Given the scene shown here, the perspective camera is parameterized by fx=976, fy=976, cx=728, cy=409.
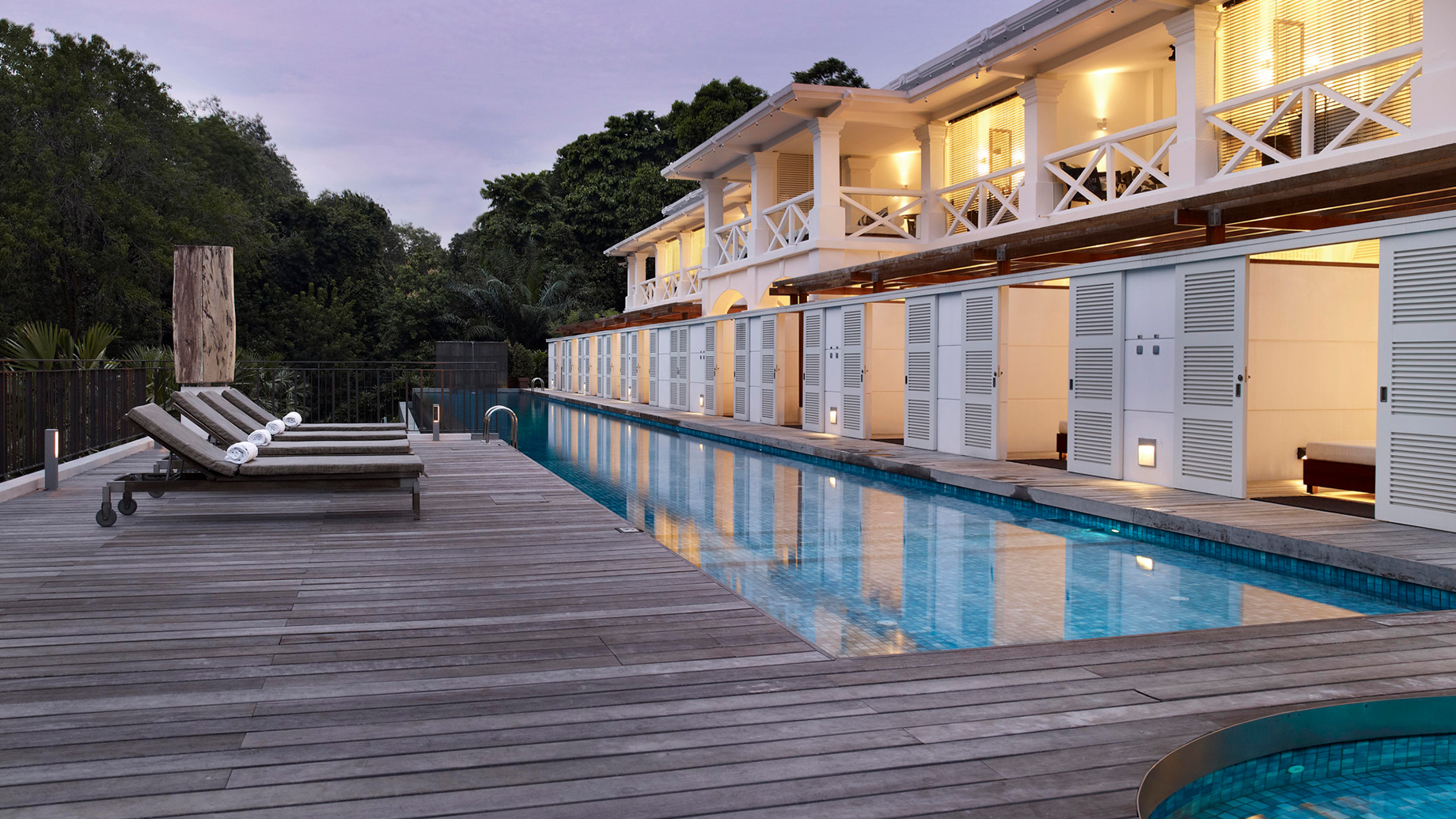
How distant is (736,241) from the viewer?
22.8m

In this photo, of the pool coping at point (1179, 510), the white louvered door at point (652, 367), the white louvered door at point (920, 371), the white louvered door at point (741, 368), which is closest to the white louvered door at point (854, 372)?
the pool coping at point (1179, 510)

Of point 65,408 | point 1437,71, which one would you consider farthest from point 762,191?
point 65,408

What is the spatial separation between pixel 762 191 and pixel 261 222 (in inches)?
844

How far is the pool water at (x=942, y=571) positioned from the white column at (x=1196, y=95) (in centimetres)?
569

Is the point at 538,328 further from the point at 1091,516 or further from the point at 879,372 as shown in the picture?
the point at 1091,516

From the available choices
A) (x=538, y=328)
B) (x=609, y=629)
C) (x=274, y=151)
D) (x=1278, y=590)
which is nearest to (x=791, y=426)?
(x=1278, y=590)

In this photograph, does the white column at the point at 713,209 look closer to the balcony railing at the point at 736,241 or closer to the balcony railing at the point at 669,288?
the balcony railing at the point at 736,241

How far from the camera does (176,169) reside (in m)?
28.2

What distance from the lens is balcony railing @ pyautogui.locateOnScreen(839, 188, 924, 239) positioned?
18.1 metres

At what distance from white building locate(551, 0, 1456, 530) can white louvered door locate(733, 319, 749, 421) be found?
0.18 feet

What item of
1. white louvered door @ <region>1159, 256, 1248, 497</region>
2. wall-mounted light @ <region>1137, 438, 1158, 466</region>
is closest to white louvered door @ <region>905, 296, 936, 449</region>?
wall-mounted light @ <region>1137, 438, 1158, 466</region>

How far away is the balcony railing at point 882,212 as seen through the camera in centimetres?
1812

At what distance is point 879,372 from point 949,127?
629cm

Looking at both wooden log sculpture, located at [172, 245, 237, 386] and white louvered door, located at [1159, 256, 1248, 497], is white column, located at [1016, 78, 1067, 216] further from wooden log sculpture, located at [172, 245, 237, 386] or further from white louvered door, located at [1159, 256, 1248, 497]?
wooden log sculpture, located at [172, 245, 237, 386]
